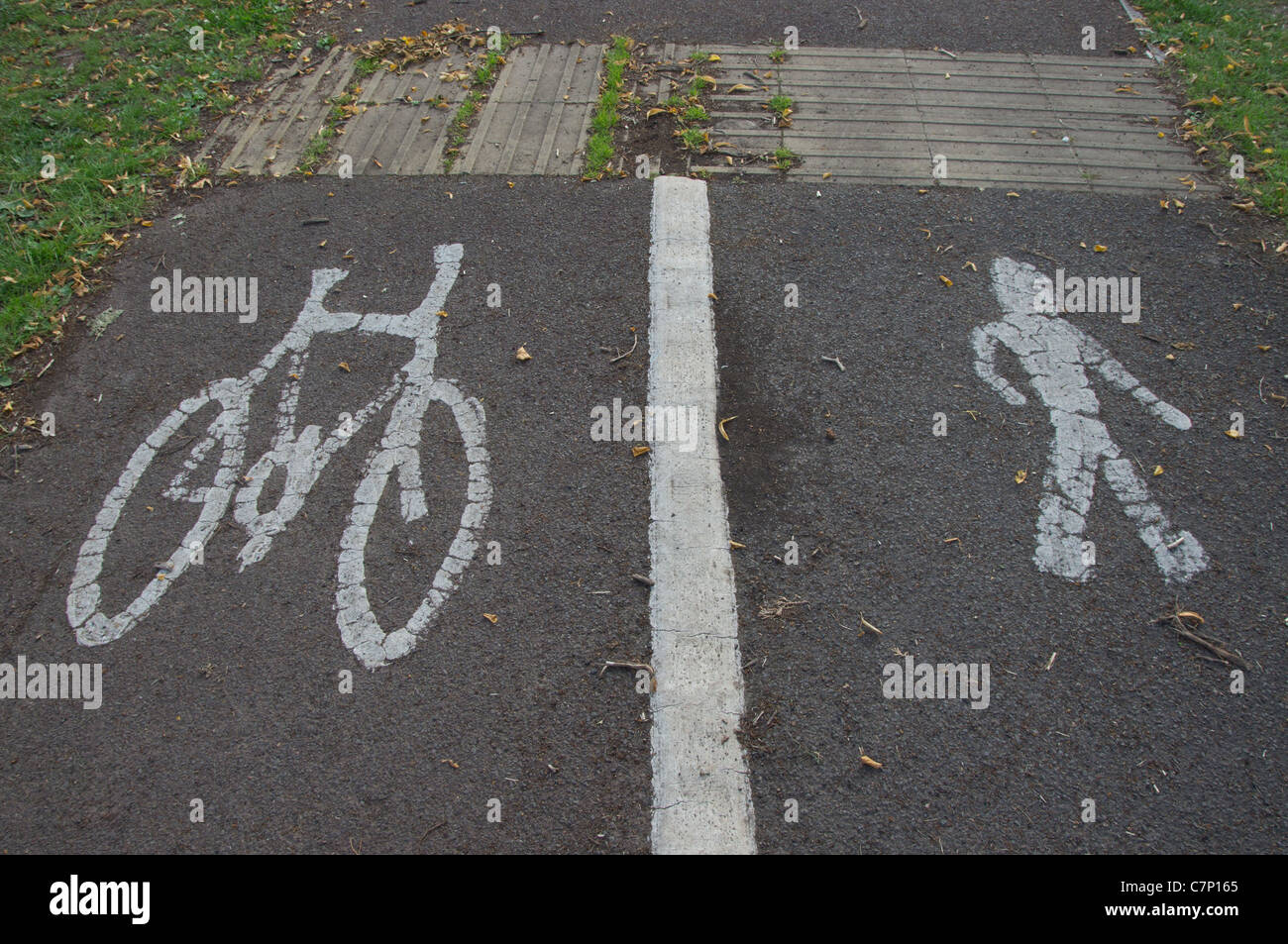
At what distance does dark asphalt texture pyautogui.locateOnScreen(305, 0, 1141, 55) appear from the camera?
23.4 feet

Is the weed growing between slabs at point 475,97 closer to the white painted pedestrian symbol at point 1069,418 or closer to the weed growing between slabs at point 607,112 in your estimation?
the weed growing between slabs at point 607,112

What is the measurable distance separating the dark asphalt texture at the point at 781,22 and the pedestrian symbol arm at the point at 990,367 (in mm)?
3819

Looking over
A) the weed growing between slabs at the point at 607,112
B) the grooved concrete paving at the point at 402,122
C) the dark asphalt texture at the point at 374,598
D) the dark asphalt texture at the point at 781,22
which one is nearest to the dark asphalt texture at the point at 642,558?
the dark asphalt texture at the point at 374,598

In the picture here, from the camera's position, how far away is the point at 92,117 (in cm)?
672

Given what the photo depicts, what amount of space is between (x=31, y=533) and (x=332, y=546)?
1.68 meters

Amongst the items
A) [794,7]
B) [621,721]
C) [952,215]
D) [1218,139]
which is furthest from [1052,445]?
[794,7]

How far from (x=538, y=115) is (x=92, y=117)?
386cm

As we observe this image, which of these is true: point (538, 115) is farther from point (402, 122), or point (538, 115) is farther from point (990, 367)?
point (990, 367)
